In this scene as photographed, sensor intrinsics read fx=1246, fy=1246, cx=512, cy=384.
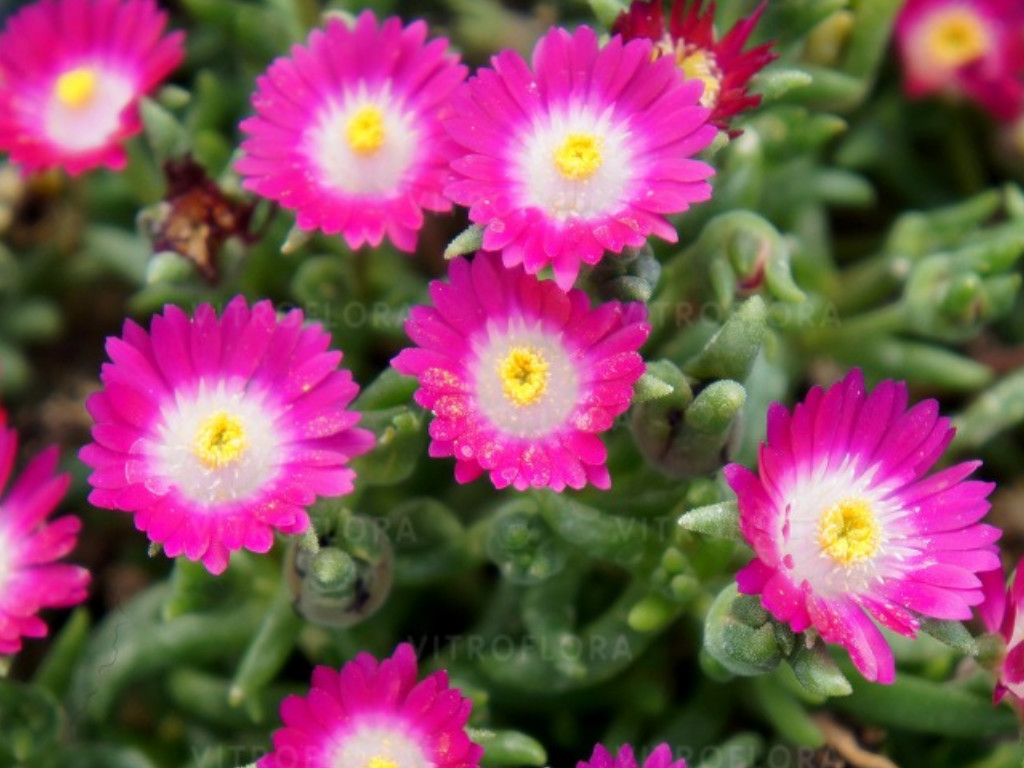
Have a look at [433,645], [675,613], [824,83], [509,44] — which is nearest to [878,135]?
[824,83]

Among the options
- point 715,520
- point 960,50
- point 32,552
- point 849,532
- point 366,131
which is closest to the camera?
point 715,520

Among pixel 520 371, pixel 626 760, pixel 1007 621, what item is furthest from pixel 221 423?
pixel 1007 621

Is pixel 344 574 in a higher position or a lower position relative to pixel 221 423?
lower

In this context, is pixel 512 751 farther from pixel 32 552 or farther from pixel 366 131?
pixel 366 131

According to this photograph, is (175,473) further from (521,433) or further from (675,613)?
(675,613)

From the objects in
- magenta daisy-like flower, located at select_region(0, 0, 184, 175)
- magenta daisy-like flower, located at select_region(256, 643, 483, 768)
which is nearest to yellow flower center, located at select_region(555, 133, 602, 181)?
magenta daisy-like flower, located at select_region(256, 643, 483, 768)

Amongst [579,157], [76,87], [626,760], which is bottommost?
[626,760]

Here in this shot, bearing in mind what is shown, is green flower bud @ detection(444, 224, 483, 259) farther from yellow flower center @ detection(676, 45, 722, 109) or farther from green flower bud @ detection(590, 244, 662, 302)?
yellow flower center @ detection(676, 45, 722, 109)
